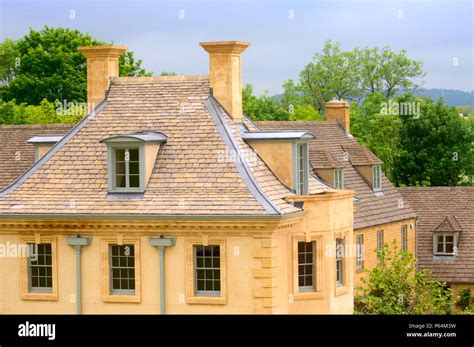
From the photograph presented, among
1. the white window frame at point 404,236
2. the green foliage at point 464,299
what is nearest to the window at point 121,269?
the green foliage at point 464,299

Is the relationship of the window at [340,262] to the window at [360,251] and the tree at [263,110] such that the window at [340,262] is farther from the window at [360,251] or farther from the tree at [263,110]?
the tree at [263,110]

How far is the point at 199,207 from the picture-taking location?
42.1 meters

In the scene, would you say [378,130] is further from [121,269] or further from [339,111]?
[121,269]

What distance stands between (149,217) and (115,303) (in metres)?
2.97

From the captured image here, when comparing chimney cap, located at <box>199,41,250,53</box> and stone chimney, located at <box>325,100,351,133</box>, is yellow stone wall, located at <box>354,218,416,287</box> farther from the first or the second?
chimney cap, located at <box>199,41,250,53</box>

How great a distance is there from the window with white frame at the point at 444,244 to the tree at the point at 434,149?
17.8m

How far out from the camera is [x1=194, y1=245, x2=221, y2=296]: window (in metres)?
42.4

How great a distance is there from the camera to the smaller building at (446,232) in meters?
68.6

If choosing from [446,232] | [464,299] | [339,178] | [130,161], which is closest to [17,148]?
[339,178]

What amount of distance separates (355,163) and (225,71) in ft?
76.9

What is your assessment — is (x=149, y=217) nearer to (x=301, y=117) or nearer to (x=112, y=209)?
(x=112, y=209)
